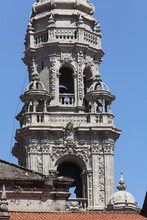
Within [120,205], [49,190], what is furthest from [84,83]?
[49,190]

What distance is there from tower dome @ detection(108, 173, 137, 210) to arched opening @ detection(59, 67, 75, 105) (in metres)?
17.2

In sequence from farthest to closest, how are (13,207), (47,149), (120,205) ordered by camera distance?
(47,149)
(120,205)
(13,207)

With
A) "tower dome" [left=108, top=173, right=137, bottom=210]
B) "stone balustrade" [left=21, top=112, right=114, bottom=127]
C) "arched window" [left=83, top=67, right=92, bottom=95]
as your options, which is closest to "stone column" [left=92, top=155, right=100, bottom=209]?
"stone balustrade" [left=21, top=112, right=114, bottom=127]

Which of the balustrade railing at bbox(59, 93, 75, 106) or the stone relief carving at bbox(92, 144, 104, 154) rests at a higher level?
the balustrade railing at bbox(59, 93, 75, 106)

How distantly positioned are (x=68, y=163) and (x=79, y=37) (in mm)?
12588

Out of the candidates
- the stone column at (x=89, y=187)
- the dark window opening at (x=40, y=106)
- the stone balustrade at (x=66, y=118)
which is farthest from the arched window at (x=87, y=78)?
the stone column at (x=89, y=187)

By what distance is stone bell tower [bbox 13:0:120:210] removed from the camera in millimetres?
113000

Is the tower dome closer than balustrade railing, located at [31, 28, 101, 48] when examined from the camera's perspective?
Yes

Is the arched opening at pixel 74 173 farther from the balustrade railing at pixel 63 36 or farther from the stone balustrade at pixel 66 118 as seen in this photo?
the balustrade railing at pixel 63 36

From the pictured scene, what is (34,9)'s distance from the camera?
122 m

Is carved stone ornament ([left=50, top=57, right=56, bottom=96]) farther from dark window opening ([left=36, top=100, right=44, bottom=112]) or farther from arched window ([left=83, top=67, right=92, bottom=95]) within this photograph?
arched window ([left=83, top=67, right=92, bottom=95])

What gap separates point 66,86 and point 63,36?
5.00 metres

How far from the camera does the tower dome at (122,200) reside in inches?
3823

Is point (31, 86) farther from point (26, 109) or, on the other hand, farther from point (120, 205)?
point (120, 205)
